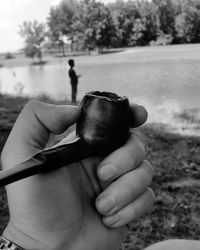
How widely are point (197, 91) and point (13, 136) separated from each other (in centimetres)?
481

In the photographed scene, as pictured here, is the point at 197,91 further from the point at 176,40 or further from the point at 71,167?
the point at 71,167

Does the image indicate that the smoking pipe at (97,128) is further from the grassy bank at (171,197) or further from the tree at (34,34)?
the tree at (34,34)

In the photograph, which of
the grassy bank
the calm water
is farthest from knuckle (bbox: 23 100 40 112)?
the calm water

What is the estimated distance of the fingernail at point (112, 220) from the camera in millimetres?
867

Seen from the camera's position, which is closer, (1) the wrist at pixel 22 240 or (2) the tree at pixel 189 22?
(1) the wrist at pixel 22 240

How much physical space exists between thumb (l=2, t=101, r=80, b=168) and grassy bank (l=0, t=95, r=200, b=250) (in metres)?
1.13

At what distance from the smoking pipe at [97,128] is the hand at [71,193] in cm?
5

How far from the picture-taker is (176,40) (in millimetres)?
5090

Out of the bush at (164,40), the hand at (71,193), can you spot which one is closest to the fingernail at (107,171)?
the hand at (71,193)

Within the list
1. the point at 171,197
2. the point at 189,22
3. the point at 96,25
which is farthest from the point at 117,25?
the point at 171,197

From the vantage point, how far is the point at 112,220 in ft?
2.88

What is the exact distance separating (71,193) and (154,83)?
260 inches

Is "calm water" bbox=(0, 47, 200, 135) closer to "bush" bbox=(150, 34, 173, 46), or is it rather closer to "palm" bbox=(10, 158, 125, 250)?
"bush" bbox=(150, 34, 173, 46)

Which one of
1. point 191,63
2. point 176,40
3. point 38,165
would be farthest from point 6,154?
point 191,63
